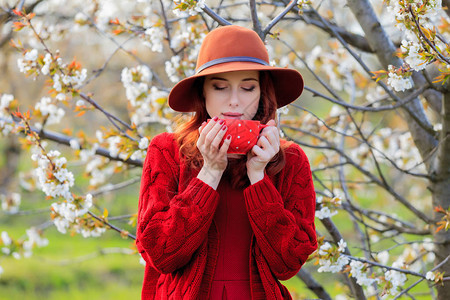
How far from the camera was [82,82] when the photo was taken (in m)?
2.63

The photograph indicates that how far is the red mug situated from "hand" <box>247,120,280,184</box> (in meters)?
0.02

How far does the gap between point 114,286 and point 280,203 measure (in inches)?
212

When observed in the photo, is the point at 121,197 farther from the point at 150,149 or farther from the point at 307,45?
the point at 150,149

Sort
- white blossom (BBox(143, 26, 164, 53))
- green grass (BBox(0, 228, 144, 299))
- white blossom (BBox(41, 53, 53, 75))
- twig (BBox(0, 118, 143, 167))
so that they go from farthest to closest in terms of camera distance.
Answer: green grass (BBox(0, 228, 144, 299))
white blossom (BBox(143, 26, 164, 53))
twig (BBox(0, 118, 143, 167))
white blossom (BBox(41, 53, 53, 75))

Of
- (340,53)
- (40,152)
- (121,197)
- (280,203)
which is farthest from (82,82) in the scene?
(121,197)

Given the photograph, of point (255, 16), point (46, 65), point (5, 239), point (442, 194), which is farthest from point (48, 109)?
point (442, 194)

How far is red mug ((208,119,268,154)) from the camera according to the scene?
1.57m

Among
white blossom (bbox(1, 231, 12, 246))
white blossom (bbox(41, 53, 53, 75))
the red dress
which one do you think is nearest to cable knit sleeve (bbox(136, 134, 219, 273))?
the red dress

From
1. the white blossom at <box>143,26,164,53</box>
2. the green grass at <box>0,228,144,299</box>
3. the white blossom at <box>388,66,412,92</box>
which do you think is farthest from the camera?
the green grass at <box>0,228,144,299</box>

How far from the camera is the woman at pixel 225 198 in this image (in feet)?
5.13

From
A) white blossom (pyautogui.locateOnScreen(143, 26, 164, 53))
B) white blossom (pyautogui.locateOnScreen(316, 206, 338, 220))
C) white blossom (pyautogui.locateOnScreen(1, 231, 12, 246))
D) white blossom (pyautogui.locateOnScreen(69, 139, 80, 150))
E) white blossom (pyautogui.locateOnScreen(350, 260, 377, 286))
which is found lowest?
white blossom (pyautogui.locateOnScreen(350, 260, 377, 286))

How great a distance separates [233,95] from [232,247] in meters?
0.46

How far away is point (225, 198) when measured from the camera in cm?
170

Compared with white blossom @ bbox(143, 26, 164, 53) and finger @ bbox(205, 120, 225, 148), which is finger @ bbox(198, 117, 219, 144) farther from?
white blossom @ bbox(143, 26, 164, 53)
